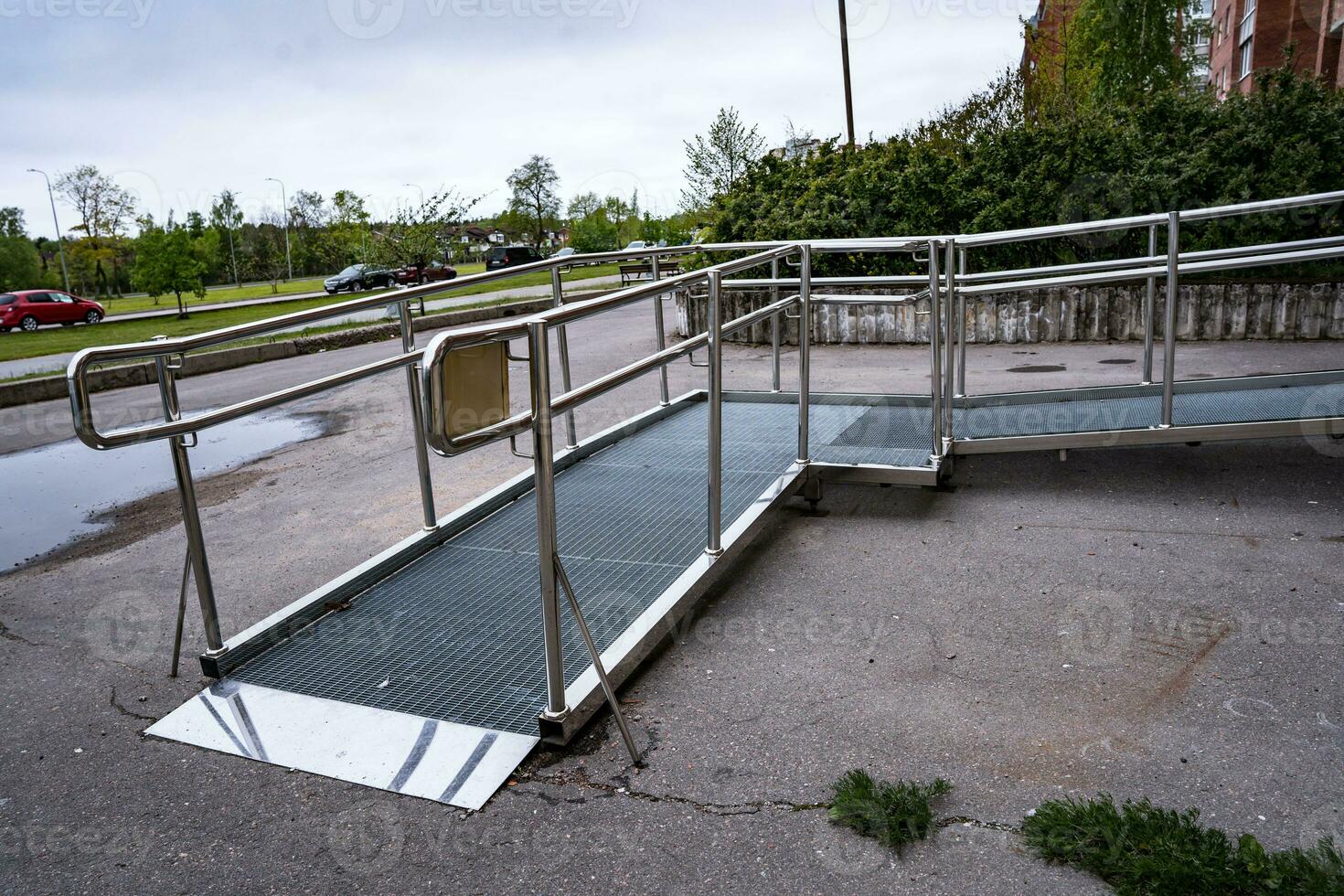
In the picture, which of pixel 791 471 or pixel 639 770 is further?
pixel 791 471

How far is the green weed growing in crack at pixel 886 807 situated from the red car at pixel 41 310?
3348cm

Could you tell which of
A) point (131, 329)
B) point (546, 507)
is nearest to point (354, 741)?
point (546, 507)

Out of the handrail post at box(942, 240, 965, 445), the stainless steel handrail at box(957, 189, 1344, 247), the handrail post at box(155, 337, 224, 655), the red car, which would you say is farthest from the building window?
the red car

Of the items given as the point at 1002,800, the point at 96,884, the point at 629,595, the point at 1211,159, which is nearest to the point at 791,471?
the point at 629,595

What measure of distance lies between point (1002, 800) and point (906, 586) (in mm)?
1657

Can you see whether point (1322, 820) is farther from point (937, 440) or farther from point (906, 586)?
point (937, 440)

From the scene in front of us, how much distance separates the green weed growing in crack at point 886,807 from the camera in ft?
8.12

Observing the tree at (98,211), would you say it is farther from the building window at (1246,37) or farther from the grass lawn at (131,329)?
the building window at (1246,37)

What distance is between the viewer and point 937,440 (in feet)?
17.3

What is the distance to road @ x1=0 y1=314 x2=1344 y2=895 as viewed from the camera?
2.47 meters

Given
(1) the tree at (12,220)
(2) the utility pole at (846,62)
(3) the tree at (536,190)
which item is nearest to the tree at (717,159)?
(2) the utility pole at (846,62)

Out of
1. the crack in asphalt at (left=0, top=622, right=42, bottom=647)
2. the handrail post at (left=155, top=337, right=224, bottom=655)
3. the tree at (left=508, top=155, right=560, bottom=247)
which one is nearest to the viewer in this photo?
the handrail post at (left=155, top=337, right=224, bottom=655)

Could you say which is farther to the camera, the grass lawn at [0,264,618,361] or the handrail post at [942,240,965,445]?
the grass lawn at [0,264,618,361]

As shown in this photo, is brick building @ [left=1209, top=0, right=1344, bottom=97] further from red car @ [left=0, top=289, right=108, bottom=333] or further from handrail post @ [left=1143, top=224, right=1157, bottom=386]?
red car @ [left=0, top=289, right=108, bottom=333]
